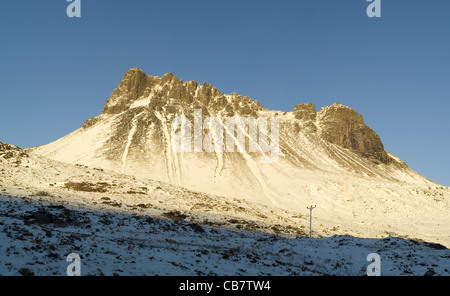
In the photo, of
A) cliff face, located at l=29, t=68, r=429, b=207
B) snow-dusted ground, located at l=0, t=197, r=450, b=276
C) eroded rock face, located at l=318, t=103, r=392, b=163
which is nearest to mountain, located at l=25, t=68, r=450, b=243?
cliff face, located at l=29, t=68, r=429, b=207

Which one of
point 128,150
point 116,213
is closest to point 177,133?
point 128,150

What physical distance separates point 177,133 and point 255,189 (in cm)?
4169

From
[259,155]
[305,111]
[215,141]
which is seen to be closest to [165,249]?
[259,155]

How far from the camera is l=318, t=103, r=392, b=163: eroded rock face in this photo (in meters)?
138

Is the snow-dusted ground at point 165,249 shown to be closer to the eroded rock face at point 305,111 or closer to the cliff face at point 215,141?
the cliff face at point 215,141

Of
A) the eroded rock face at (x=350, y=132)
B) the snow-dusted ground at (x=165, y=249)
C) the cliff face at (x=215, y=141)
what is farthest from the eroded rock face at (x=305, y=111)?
the snow-dusted ground at (x=165, y=249)

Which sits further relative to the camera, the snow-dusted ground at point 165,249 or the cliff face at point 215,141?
the cliff face at point 215,141

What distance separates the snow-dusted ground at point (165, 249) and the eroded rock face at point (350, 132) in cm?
11287

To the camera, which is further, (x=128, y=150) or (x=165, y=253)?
(x=128, y=150)

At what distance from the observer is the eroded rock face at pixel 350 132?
454 ft

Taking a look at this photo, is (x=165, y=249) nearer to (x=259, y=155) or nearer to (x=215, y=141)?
(x=259, y=155)

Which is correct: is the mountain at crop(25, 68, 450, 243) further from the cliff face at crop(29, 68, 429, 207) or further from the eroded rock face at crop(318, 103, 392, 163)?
the eroded rock face at crop(318, 103, 392, 163)

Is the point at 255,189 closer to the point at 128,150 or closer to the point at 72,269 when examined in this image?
the point at 128,150

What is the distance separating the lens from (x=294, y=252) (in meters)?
26.1
